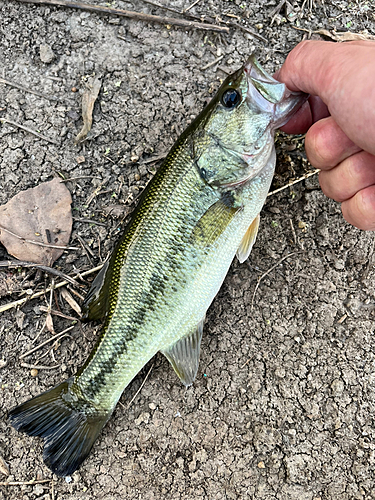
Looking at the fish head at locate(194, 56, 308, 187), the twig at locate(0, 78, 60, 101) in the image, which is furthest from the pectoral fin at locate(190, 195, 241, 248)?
the twig at locate(0, 78, 60, 101)

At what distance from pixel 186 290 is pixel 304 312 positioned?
44.1 inches

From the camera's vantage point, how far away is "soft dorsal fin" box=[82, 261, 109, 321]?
2.70m

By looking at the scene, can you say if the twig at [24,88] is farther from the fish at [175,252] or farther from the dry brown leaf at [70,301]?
the dry brown leaf at [70,301]

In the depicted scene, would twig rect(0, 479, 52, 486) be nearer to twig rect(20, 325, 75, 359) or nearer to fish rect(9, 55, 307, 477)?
fish rect(9, 55, 307, 477)

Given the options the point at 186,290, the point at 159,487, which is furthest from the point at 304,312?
the point at 159,487

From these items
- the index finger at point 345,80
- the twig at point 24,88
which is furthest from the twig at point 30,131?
the index finger at point 345,80

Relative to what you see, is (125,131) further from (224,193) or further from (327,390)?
(327,390)

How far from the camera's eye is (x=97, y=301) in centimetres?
272

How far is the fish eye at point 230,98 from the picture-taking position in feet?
7.98

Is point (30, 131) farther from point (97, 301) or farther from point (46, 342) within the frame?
point (46, 342)

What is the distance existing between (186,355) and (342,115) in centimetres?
194

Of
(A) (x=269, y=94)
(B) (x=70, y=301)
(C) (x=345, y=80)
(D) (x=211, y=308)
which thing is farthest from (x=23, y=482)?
(C) (x=345, y=80)

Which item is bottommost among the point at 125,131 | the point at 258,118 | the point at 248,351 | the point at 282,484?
the point at 282,484

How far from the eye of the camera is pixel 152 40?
3.18m
